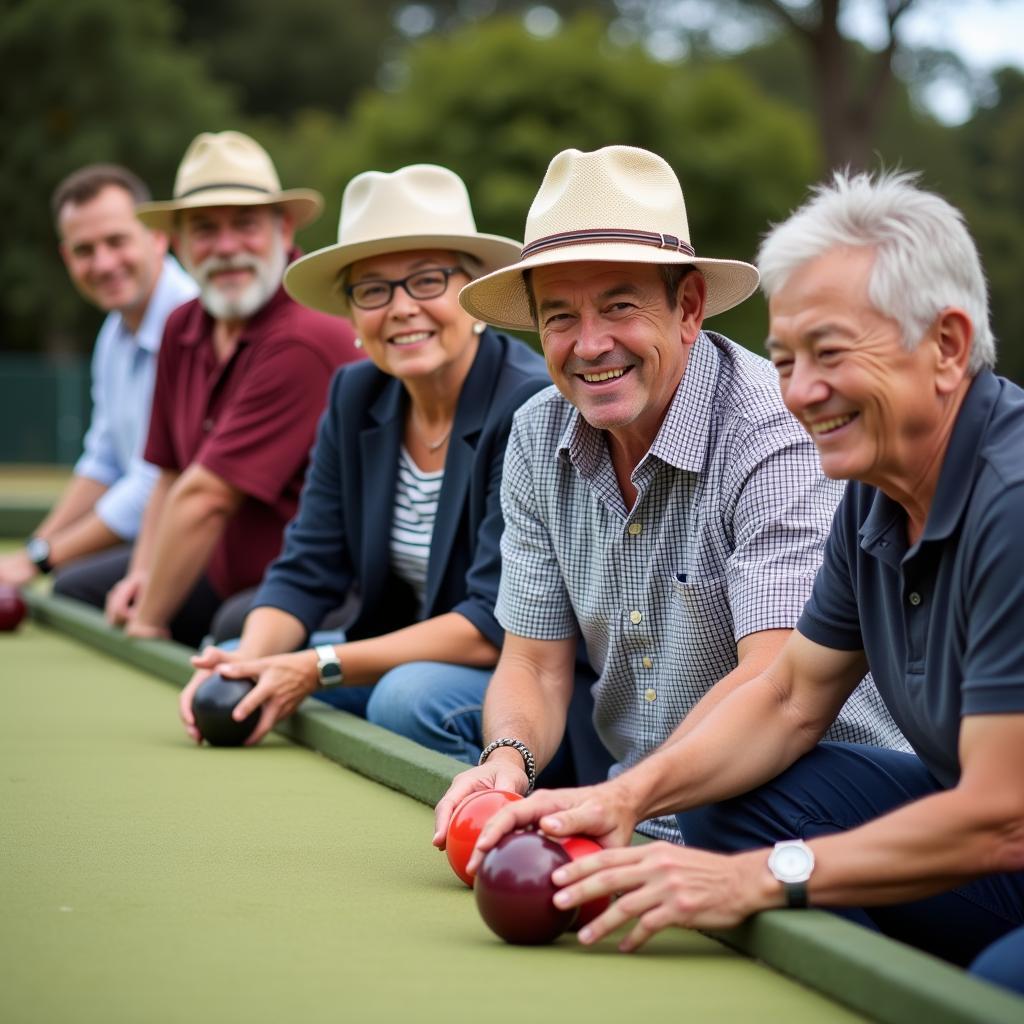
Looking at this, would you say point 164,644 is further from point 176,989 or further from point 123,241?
point 176,989

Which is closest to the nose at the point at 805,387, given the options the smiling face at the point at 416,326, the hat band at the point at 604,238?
the hat band at the point at 604,238

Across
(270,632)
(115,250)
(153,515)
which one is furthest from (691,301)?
(115,250)

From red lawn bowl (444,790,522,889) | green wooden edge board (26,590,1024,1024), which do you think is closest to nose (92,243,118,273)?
red lawn bowl (444,790,522,889)

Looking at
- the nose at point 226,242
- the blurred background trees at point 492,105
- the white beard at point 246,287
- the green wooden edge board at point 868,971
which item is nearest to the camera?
the green wooden edge board at point 868,971

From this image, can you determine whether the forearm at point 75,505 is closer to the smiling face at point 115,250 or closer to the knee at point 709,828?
the smiling face at point 115,250

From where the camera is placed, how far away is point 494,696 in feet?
13.3

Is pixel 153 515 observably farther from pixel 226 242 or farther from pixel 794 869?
pixel 794 869

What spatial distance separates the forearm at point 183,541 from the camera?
644cm

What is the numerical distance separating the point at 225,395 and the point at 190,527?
0.62m

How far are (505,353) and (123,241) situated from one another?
358 cm

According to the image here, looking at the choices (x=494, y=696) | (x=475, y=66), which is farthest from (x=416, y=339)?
(x=475, y=66)

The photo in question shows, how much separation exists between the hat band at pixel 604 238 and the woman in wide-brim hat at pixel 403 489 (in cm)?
118

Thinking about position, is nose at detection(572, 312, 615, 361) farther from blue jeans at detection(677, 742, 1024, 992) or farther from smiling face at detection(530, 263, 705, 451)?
blue jeans at detection(677, 742, 1024, 992)

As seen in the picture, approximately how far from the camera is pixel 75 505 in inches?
356
